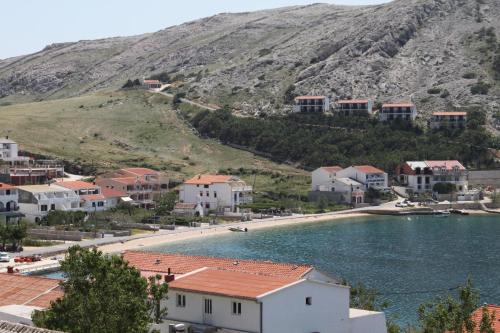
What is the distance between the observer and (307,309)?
32.2 metres

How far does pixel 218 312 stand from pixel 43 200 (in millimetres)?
73856

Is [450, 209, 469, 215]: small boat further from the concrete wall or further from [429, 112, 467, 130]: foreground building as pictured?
[429, 112, 467, 130]: foreground building

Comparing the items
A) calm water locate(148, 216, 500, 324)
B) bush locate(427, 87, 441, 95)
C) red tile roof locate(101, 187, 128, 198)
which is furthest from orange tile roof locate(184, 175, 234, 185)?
bush locate(427, 87, 441, 95)

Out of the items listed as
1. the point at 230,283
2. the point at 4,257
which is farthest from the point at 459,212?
the point at 230,283

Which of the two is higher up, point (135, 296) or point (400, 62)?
point (400, 62)

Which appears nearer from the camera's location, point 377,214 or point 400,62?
point 377,214

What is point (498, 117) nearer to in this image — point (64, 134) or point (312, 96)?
point (312, 96)

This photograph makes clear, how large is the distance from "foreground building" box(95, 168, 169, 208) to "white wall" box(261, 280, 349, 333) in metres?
83.7

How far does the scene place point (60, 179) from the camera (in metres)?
121

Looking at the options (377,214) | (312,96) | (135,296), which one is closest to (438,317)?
(135,296)

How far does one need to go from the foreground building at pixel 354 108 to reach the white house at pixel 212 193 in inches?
2228

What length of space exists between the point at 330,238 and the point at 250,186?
3160cm

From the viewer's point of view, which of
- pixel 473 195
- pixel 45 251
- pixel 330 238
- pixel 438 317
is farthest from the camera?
Answer: pixel 473 195

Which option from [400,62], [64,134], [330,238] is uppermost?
[400,62]
